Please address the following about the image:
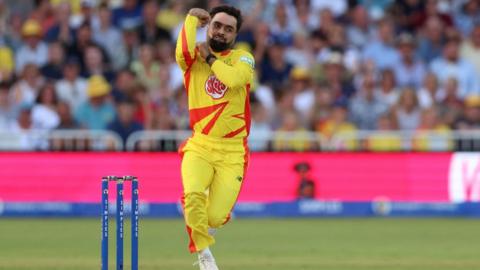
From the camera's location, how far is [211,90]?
34.6ft

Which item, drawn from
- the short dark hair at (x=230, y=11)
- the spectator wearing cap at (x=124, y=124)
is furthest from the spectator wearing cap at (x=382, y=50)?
the short dark hair at (x=230, y=11)

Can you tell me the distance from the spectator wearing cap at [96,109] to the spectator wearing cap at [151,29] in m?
1.68

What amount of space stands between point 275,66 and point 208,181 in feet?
34.4

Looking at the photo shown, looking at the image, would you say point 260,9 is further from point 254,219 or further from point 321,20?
point 254,219

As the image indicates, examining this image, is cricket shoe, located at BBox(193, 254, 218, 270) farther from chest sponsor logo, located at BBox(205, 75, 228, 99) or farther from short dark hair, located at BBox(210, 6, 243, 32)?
short dark hair, located at BBox(210, 6, 243, 32)

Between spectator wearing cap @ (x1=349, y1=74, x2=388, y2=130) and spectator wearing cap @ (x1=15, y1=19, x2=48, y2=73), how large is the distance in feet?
16.5

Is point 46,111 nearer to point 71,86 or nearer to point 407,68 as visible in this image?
point 71,86

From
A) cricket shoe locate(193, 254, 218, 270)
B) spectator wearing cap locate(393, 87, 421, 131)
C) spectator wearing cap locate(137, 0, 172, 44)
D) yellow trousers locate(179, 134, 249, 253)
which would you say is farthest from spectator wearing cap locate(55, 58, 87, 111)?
cricket shoe locate(193, 254, 218, 270)

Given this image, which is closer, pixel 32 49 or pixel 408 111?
pixel 408 111

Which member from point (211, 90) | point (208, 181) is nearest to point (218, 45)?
point (211, 90)

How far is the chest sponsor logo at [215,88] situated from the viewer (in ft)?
34.6

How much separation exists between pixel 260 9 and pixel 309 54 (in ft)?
4.19

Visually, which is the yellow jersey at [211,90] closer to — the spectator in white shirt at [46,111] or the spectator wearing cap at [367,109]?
the spectator in white shirt at [46,111]

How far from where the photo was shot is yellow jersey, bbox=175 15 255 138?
34.2 feet
